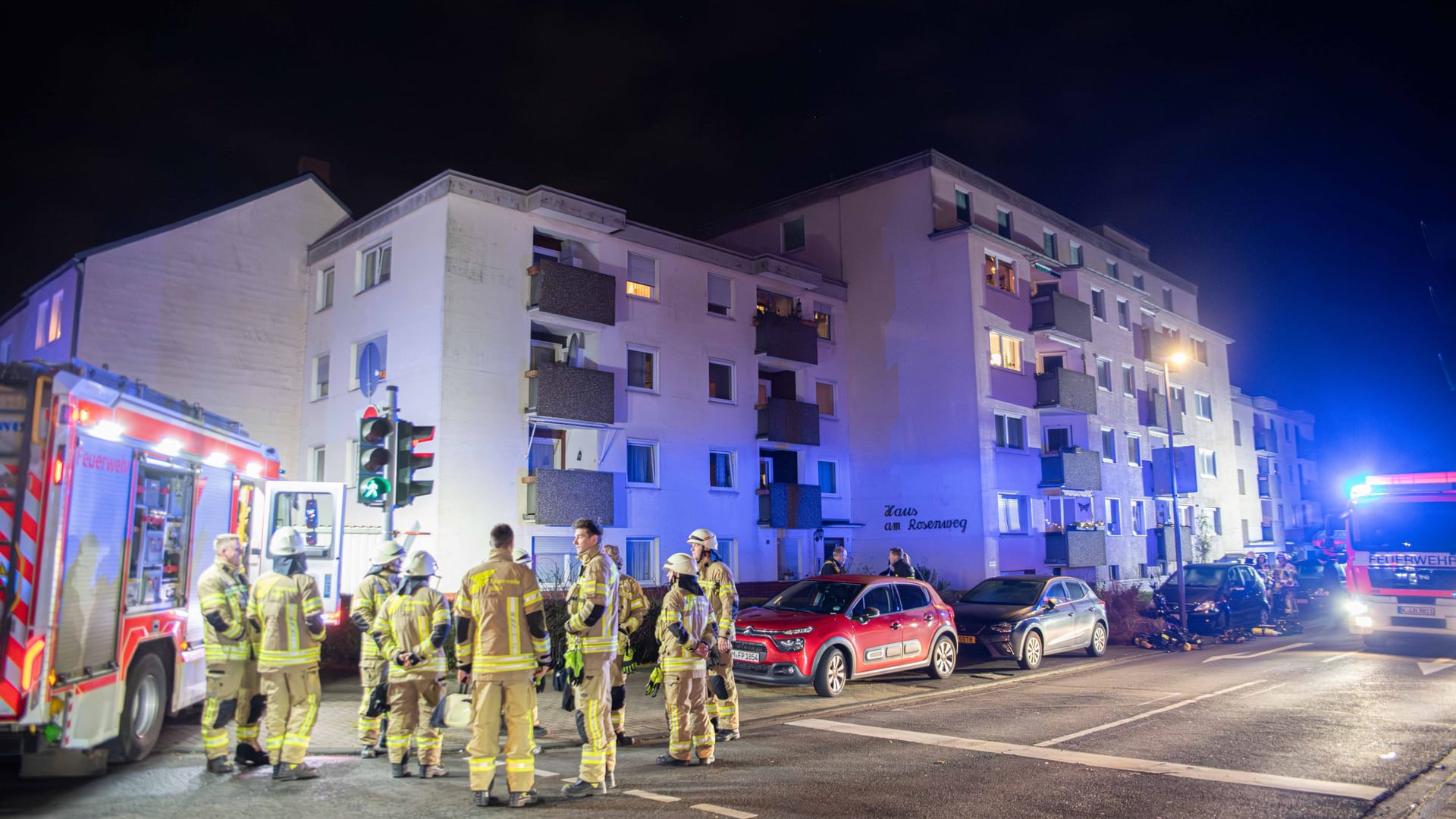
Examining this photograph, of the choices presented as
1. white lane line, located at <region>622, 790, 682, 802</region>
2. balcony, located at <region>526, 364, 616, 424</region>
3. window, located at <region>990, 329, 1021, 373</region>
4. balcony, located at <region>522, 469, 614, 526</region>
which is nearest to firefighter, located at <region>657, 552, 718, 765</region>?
white lane line, located at <region>622, 790, 682, 802</region>

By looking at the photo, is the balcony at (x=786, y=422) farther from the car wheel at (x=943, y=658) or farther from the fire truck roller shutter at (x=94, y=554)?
the fire truck roller shutter at (x=94, y=554)

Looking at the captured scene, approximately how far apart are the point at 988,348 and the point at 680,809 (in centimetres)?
2454

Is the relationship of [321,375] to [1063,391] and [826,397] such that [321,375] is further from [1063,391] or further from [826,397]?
[1063,391]

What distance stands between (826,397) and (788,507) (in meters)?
5.00

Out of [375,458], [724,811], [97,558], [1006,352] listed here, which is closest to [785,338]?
[1006,352]

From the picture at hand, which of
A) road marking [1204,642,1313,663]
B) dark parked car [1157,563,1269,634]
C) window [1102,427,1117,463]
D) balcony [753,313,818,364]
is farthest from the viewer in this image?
window [1102,427,1117,463]

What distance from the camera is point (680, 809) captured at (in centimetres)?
689

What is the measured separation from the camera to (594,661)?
7590 mm

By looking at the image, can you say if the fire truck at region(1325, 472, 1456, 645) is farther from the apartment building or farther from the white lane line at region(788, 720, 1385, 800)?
the white lane line at region(788, 720, 1385, 800)

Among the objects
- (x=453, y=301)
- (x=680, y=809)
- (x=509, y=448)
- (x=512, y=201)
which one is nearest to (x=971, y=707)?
(x=680, y=809)

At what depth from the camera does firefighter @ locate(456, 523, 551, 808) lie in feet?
22.6

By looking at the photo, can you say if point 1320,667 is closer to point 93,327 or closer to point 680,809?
point 680,809

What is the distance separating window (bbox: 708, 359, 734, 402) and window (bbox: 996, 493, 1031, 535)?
8917mm

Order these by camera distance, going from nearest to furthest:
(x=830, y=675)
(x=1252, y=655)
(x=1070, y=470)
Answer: (x=830, y=675) → (x=1252, y=655) → (x=1070, y=470)
